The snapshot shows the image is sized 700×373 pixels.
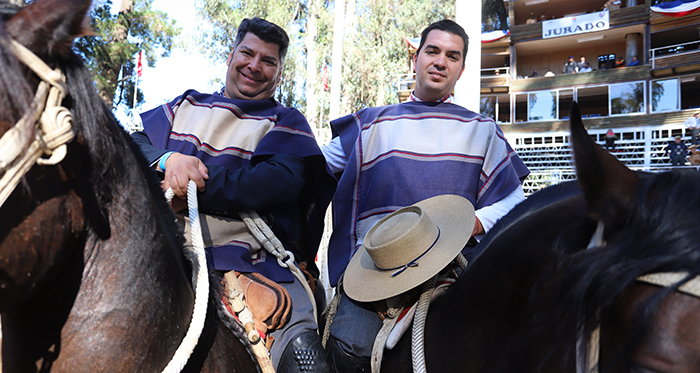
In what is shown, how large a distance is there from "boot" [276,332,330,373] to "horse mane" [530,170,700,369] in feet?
4.02

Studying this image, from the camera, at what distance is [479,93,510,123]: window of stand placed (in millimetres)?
29266

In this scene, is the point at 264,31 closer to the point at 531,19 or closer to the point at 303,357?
the point at 303,357

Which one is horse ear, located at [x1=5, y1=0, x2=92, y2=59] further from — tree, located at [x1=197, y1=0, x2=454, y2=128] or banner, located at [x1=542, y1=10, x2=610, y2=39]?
banner, located at [x1=542, y1=10, x2=610, y2=39]

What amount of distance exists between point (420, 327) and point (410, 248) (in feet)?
1.06

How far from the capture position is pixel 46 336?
1.32 metres

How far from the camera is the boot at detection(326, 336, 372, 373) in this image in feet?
7.30

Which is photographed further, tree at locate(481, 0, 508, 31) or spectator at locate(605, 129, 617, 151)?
tree at locate(481, 0, 508, 31)

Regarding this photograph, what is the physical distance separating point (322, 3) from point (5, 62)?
25.3 metres

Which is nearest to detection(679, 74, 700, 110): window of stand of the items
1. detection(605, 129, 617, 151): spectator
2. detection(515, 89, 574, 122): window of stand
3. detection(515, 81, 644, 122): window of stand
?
detection(515, 81, 644, 122): window of stand

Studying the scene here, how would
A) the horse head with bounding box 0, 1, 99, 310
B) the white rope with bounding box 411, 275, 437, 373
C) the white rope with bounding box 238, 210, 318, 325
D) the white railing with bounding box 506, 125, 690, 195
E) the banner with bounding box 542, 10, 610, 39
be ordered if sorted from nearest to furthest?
the horse head with bounding box 0, 1, 99, 310 → the white rope with bounding box 411, 275, 437, 373 → the white rope with bounding box 238, 210, 318, 325 → the white railing with bounding box 506, 125, 690, 195 → the banner with bounding box 542, 10, 610, 39

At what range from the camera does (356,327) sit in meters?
2.27

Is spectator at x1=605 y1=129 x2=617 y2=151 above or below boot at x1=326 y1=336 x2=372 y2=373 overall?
above

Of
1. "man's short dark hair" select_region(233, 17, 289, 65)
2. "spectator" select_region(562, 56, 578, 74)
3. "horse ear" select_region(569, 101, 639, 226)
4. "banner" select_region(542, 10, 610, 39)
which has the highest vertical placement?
"banner" select_region(542, 10, 610, 39)

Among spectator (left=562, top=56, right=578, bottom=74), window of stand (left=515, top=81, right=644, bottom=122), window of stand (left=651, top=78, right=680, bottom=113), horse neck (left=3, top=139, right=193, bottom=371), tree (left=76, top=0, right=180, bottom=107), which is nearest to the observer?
horse neck (left=3, top=139, right=193, bottom=371)
